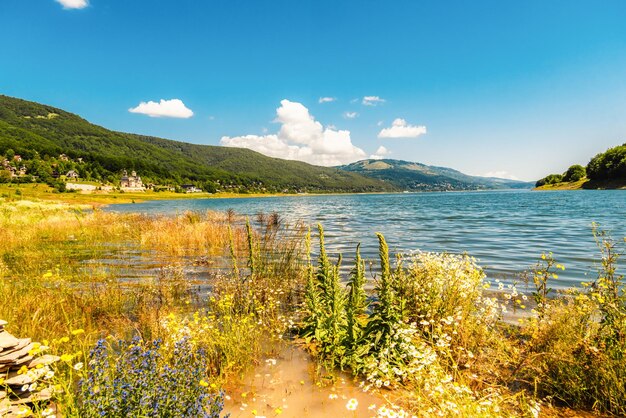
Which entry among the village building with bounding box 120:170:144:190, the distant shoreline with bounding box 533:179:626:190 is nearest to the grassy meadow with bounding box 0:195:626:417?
the distant shoreline with bounding box 533:179:626:190

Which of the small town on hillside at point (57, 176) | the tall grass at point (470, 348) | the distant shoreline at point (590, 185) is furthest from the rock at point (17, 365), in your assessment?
the distant shoreline at point (590, 185)

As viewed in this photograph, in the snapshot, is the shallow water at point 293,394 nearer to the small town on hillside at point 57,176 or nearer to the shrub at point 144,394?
the shrub at point 144,394

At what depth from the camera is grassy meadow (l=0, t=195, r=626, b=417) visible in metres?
4.01

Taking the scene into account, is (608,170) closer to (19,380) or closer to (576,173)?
(576,173)

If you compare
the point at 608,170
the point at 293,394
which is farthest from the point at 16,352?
the point at 608,170

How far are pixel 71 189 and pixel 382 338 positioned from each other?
514 ft

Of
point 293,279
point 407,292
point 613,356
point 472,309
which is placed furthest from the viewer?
point 293,279

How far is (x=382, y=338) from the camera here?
6.17m

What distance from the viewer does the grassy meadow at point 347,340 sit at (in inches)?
158

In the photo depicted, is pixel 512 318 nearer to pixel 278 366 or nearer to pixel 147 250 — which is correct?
pixel 278 366

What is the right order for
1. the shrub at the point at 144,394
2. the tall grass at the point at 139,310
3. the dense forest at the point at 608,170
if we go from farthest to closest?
the dense forest at the point at 608,170
the tall grass at the point at 139,310
the shrub at the point at 144,394

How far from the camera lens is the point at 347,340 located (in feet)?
21.7

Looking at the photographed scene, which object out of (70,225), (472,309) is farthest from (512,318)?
(70,225)

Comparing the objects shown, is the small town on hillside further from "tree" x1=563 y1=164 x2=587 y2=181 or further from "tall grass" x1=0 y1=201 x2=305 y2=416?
"tree" x1=563 y1=164 x2=587 y2=181
